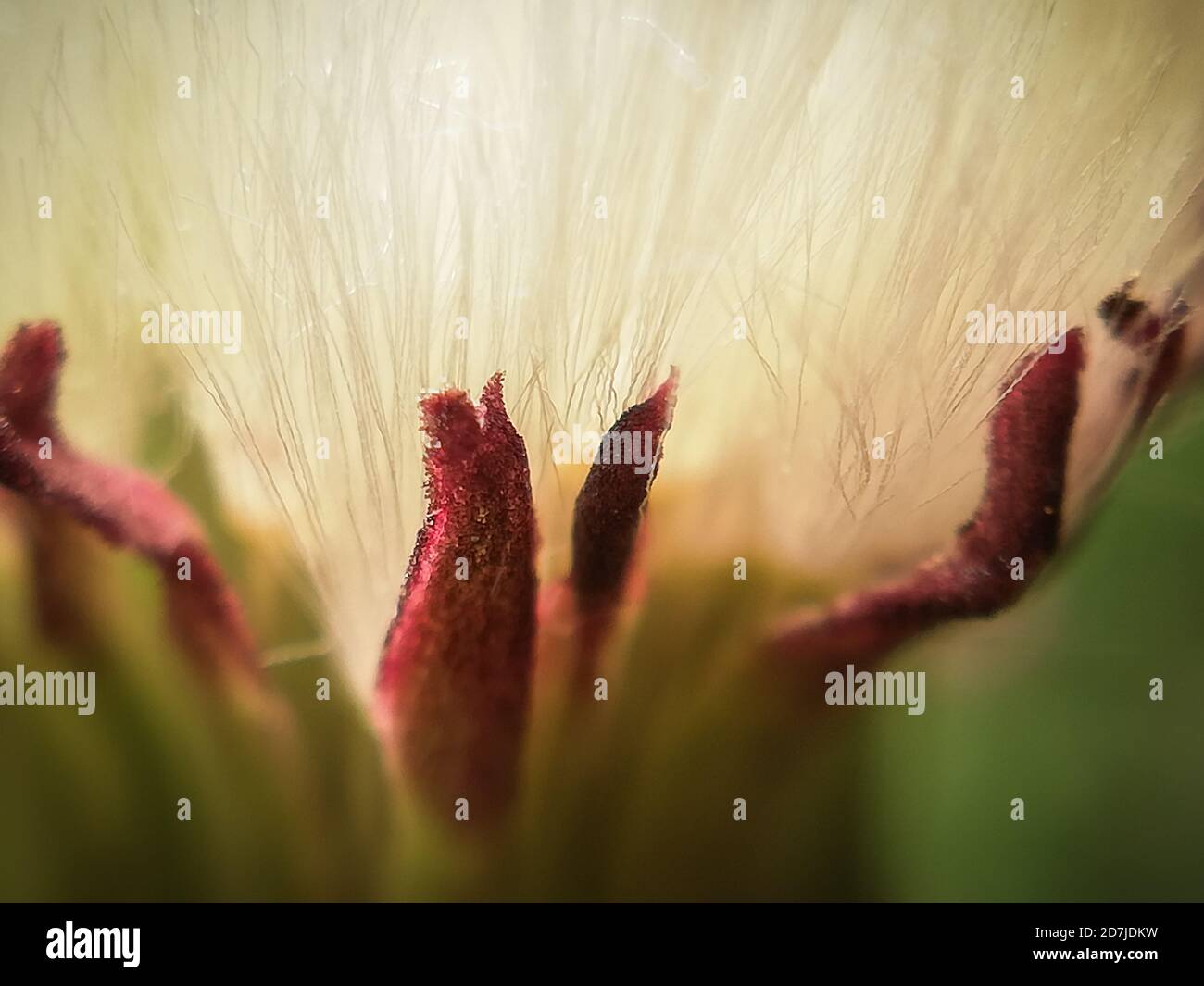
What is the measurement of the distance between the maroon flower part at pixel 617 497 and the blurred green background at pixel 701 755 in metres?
0.08

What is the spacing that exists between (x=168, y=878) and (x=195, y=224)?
0.88 metres

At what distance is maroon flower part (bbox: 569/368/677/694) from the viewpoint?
109cm

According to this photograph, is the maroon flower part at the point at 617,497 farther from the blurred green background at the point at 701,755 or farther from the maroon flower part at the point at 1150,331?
the maroon flower part at the point at 1150,331

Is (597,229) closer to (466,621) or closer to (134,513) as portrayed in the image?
(466,621)

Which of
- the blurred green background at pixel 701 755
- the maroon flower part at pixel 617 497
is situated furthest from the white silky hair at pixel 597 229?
the blurred green background at pixel 701 755

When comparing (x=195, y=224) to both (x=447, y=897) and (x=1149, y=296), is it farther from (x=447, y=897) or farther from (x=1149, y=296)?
(x=1149, y=296)

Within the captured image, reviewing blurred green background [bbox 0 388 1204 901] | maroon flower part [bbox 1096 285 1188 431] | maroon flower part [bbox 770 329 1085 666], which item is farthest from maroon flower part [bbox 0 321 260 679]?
maroon flower part [bbox 1096 285 1188 431]

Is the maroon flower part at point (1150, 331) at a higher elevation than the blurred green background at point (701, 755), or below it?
higher

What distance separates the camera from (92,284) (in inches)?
43.3

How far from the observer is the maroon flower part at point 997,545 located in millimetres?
1098

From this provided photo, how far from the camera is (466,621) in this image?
1094 millimetres

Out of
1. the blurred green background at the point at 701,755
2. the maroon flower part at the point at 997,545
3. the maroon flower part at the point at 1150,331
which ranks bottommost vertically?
the blurred green background at the point at 701,755

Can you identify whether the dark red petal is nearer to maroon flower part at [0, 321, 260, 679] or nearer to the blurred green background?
the blurred green background
